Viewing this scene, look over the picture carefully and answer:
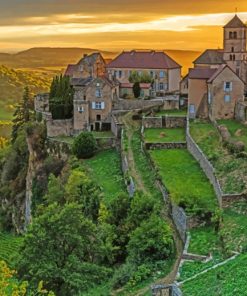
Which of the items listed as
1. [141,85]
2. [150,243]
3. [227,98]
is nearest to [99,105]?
[141,85]

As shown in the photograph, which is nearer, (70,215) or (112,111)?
(70,215)

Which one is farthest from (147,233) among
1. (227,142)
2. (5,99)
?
(5,99)

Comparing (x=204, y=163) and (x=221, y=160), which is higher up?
(x=221, y=160)

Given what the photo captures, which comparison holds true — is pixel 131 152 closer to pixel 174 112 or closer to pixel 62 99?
pixel 174 112

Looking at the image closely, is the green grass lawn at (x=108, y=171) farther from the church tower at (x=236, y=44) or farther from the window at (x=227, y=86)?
the church tower at (x=236, y=44)

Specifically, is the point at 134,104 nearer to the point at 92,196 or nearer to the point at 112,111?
the point at 112,111

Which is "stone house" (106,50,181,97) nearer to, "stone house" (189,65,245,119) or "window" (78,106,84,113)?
"window" (78,106,84,113)

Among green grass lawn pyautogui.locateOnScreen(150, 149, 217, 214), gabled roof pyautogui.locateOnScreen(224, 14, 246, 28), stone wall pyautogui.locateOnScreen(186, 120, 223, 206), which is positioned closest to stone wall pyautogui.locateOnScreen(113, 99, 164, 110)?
stone wall pyautogui.locateOnScreen(186, 120, 223, 206)
